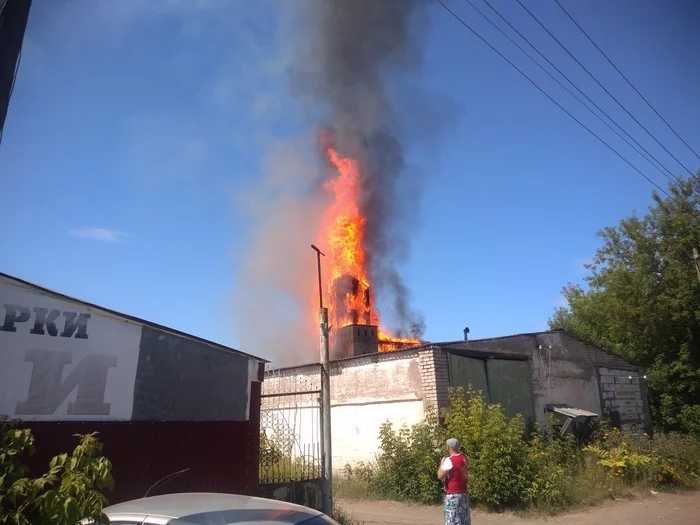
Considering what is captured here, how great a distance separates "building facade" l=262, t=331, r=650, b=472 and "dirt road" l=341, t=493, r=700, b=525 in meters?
2.56

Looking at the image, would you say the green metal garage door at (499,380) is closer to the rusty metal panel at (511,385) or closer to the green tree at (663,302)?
the rusty metal panel at (511,385)

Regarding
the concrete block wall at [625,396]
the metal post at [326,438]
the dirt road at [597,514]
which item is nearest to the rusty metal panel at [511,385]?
the dirt road at [597,514]

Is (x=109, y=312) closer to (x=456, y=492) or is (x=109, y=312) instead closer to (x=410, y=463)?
(x=456, y=492)

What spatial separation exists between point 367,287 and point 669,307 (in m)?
14.9

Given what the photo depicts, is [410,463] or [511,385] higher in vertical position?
[511,385]

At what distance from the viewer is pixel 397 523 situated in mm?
10164

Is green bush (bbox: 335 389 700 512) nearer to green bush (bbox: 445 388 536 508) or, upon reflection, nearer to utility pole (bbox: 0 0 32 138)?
green bush (bbox: 445 388 536 508)

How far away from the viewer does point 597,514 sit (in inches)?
408

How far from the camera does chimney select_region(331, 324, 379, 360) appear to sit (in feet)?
65.2

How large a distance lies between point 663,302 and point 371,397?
58.7 feet

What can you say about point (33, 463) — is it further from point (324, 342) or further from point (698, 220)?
point (698, 220)

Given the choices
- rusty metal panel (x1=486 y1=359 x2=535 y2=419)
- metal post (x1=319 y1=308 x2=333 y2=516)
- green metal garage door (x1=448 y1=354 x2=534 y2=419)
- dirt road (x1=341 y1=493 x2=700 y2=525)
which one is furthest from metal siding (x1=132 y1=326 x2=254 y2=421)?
rusty metal panel (x1=486 y1=359 x2=535 y2=419)

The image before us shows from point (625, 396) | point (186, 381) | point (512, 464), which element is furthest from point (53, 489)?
point (625, 396)

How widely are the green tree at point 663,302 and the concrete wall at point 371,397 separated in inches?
576
